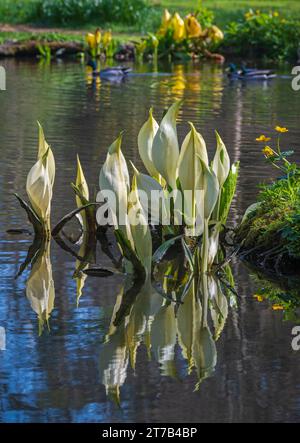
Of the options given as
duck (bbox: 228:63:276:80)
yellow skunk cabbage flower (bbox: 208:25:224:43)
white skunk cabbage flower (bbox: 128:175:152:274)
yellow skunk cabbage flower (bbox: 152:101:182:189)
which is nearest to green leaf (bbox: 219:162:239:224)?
yellow skunk cabbage flower (bbox: 152:101:182:189)

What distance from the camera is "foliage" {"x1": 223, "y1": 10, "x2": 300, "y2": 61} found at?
25.6m

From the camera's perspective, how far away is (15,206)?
899 centimetres

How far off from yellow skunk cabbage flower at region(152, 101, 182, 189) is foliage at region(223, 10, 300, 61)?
60.3ft

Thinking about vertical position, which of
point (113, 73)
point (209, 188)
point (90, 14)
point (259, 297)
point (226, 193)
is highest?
point (209, 188)

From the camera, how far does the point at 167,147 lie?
24.3ft

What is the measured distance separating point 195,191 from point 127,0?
2127 centimetres

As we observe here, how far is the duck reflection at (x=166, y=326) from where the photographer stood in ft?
18.1

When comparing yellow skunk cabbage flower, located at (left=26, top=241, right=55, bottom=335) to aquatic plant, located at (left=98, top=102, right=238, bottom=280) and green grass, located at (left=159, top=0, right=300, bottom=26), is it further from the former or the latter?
green grass, located at (left=159, top=0, right=300, bottom=26)

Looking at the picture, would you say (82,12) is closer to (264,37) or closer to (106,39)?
(106,39)

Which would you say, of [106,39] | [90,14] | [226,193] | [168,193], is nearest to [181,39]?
[106,39]

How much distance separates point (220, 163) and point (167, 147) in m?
0.42

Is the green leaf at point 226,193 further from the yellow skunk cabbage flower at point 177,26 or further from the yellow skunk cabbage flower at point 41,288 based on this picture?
the yellow skunk cabbage flower at point 177,26

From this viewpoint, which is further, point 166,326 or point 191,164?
point 191,164
